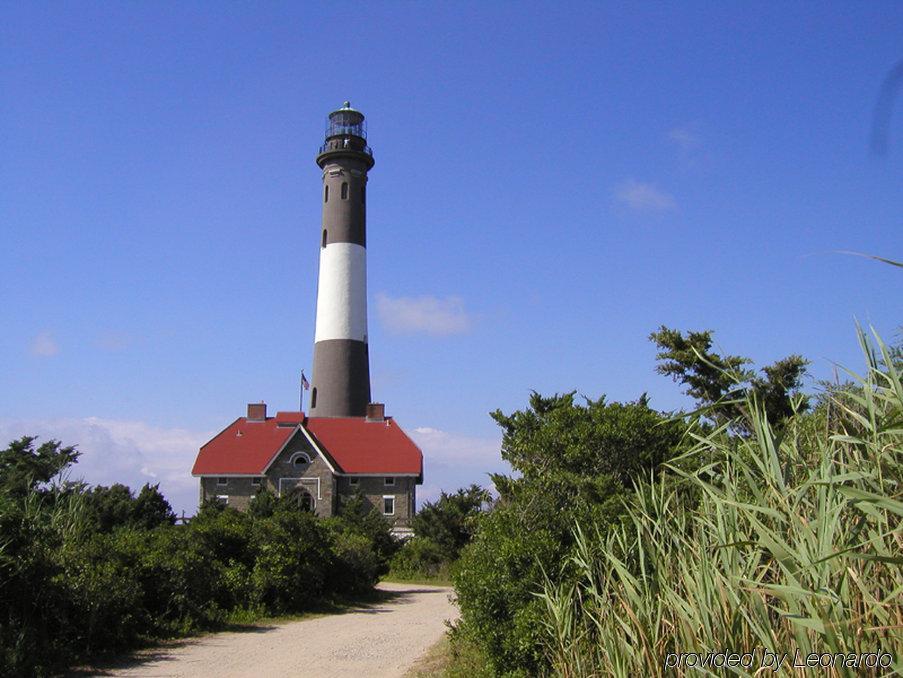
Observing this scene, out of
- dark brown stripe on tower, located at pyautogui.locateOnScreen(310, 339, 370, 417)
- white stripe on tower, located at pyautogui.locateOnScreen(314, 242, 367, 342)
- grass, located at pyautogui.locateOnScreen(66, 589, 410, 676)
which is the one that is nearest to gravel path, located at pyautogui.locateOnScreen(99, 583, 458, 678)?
grass, located at pyautogui.locateOnScreen(66, 589, 410, 676)

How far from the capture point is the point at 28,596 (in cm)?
1020

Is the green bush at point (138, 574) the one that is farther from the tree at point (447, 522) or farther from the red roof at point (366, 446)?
the red roof at point (366, 446)

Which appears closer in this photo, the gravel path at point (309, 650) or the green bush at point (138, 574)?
the green bush at point (138, 574)

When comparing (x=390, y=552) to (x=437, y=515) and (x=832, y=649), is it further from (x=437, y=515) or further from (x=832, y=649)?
(x=832, y=649)

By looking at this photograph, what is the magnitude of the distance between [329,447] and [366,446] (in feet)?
5.91

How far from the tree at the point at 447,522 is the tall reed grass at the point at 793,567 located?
851 inches

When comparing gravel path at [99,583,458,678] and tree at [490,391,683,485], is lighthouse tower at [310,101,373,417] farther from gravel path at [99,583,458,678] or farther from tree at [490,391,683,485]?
tree at [490,391,683,485]

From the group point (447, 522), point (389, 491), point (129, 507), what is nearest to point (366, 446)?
point (389, 491)

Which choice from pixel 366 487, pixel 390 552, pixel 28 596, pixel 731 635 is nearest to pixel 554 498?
pixel 731 635

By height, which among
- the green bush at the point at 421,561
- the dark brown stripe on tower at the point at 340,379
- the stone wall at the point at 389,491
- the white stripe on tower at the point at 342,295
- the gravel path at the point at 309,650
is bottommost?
the gravel path at the point at 309,650

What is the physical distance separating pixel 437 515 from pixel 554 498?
66.9 feet

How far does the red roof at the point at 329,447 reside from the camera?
1513 inches

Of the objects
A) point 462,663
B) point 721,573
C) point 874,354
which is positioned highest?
point 874,354

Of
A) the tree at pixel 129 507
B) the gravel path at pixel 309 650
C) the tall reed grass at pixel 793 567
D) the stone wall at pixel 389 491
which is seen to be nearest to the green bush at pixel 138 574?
the gravel path at pixel 309 650
